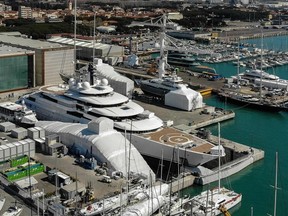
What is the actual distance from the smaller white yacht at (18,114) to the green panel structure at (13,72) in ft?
13.1

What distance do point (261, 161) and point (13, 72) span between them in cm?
1125

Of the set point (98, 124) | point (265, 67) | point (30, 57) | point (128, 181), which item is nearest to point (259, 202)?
point (128, 181)

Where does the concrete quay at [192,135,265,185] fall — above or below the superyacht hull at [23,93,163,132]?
below

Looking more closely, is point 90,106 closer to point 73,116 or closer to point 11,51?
point 73,116

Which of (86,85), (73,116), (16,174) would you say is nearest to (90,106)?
(73,116)

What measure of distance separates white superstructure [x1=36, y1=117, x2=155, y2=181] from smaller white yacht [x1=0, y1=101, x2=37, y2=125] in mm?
1953

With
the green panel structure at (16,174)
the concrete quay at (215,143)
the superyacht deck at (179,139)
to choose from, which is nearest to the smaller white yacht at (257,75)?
the concrete quay at (215,143)

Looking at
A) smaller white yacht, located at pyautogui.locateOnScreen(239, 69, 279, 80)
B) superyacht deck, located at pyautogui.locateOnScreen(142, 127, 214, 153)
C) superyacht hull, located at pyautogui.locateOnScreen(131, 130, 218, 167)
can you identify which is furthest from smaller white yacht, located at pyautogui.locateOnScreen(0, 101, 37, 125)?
smaller white yacht, located at pyautogui.locateOnScreen(239, 69, 279, 80)

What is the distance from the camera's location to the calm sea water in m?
11.8

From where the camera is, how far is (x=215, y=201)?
11.0 m

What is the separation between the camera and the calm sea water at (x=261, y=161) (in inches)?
463

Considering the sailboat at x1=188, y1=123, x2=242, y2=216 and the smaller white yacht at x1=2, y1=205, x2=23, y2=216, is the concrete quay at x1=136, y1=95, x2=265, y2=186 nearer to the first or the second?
the sailboat at x1=188, y1=123, x2=242, y2=216

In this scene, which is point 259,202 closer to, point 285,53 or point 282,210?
point 282,210

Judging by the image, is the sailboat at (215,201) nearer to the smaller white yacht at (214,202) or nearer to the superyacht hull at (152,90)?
the smaller white yacht at (214,202)
